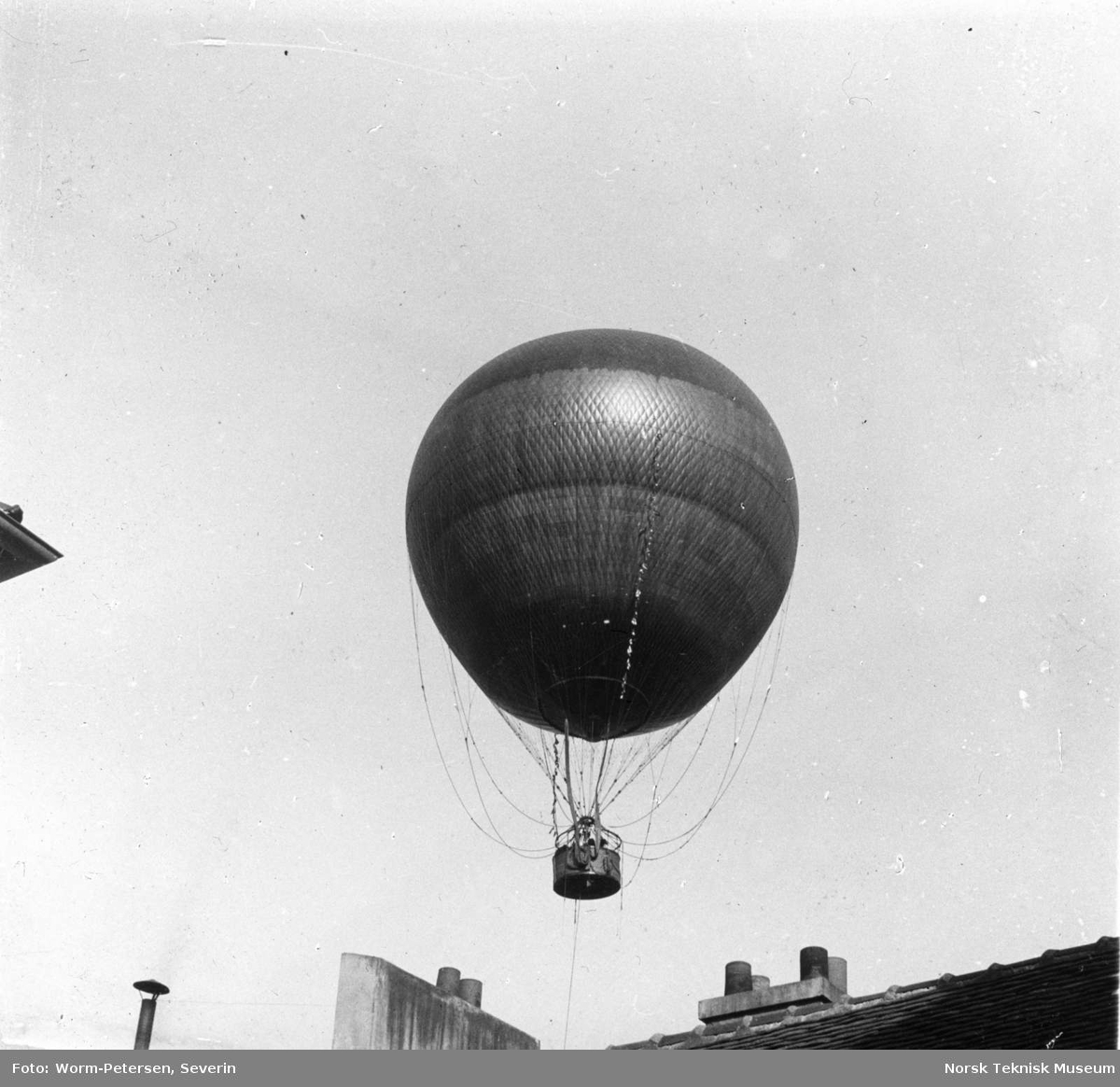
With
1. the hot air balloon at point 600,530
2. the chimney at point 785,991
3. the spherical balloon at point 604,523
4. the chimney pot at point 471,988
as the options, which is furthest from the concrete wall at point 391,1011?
the spherical balloon at point 604,523

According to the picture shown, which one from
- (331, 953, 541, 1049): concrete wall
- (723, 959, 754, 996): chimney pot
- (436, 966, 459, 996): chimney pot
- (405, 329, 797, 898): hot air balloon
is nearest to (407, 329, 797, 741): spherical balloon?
(405, 329, 797, 898): hot air balloon

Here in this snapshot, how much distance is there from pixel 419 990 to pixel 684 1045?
15.7 feet

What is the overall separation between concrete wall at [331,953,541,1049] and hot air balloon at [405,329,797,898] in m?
8.08

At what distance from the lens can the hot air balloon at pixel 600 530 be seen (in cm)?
1784

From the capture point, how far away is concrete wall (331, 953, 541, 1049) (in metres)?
8.94

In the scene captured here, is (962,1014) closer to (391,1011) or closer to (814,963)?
(814,963)

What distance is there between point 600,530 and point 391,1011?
9324mm

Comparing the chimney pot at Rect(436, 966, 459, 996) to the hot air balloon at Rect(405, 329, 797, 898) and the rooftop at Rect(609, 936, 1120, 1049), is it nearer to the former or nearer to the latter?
the rooftop at Rect(609, 936, 1120, 1049)

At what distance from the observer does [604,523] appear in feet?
58.6

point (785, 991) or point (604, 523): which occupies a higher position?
point (604, 523)

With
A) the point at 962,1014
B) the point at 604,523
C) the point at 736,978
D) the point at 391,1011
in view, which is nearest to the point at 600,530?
the point at 604,523

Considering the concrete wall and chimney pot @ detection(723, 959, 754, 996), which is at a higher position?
chimney pot @ detection(723, 959, 754, 996)

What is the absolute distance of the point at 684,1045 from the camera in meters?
13.4
